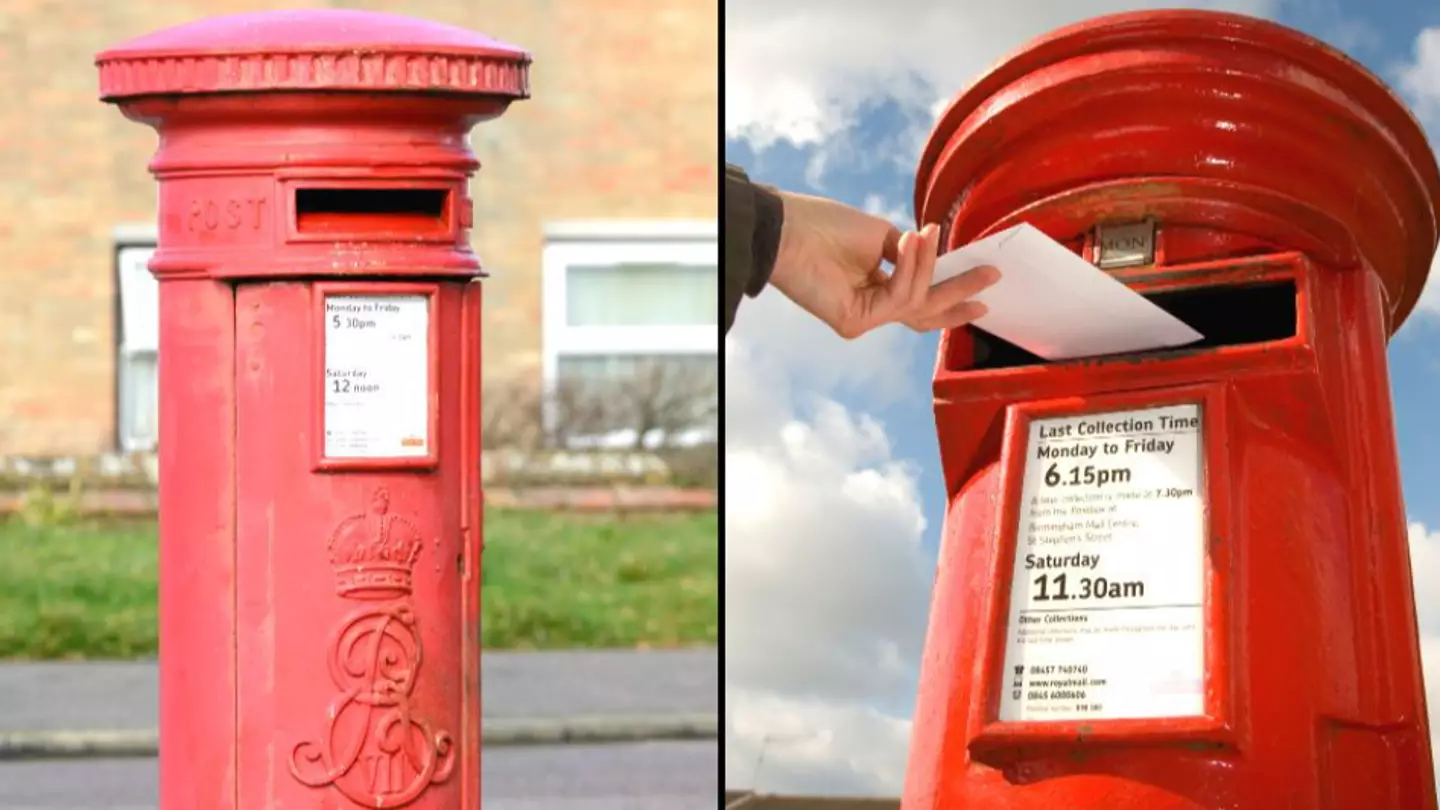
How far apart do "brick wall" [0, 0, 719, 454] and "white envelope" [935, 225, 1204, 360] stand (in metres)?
8.37

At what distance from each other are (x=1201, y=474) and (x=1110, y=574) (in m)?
0.16

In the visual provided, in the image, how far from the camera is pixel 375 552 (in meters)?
3.66

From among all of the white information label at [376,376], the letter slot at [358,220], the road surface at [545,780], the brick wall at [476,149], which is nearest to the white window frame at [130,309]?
the brick wall at [476,149]

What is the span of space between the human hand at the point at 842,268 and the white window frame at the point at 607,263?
8.27 metres

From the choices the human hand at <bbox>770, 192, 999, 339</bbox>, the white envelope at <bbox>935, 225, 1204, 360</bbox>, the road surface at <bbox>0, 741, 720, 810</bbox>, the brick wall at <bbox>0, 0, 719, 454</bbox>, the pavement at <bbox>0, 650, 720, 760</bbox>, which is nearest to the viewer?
the white envelope at <bbox>935, 225, 1204, 360</bbox>

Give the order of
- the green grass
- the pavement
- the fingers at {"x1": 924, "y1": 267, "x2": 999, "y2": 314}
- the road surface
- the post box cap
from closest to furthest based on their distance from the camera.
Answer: the fingers at {"x1": 924, "y1": 267, "x2": 999, "y2": 314}, the post box cap, the road surface, the pavement, the green grass

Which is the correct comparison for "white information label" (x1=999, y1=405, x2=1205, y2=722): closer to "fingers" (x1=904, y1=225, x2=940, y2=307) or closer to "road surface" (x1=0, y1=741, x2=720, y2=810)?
"fingers" (x1=904, y1=225, x2=940, y2=307)

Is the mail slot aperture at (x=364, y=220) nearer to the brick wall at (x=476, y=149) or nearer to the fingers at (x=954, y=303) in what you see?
the fingers at (x=954, y=303)

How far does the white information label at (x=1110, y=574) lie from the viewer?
2443mm

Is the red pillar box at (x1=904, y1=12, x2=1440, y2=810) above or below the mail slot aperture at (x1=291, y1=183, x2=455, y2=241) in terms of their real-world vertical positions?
below

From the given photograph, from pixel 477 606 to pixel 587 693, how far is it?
14.0 feet

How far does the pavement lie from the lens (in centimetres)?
721

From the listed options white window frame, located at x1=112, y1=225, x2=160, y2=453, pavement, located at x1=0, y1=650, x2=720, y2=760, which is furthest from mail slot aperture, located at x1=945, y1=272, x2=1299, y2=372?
white window frame, located at x1=112, y1=225, x2=160, y2=453

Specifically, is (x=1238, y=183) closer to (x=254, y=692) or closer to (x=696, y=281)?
(x=254, y=692)
